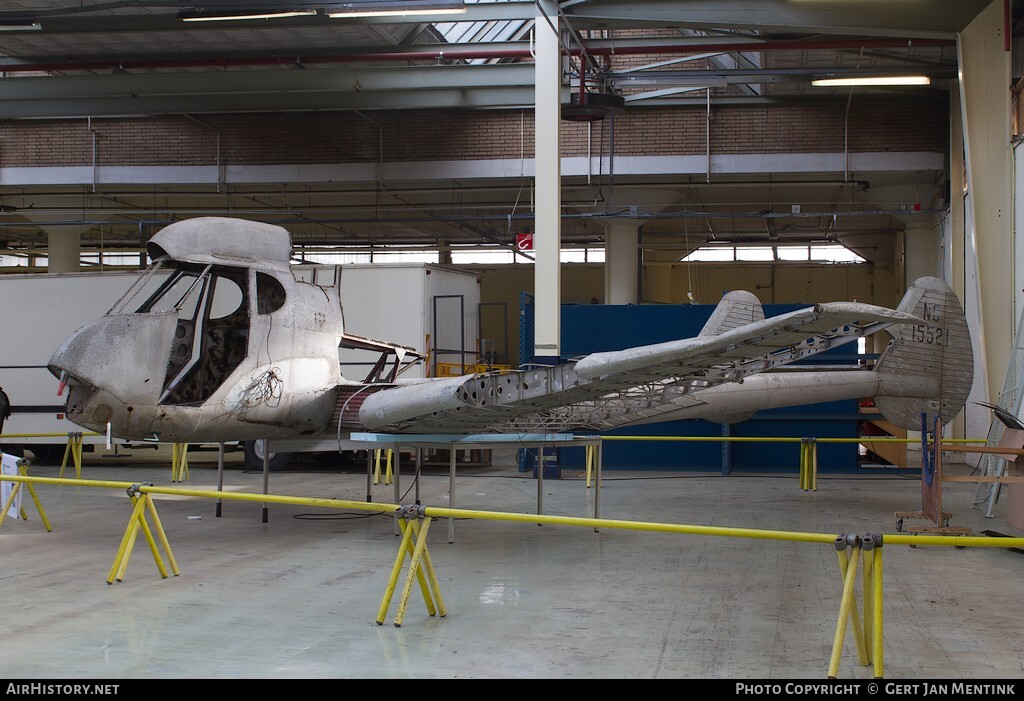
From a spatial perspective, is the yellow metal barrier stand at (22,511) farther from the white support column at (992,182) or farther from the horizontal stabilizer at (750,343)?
the white support column at (992,182)

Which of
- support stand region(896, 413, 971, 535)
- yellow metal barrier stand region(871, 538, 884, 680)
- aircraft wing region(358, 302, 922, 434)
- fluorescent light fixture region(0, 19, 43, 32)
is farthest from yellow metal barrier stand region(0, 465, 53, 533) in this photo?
support stand region(896, 413, 971, 535)

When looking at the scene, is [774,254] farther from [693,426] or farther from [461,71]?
[693,426]

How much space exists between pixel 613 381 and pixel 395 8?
9.30 m

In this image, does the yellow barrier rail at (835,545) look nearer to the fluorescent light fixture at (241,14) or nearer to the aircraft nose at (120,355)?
the aircraft nose at (120,355)

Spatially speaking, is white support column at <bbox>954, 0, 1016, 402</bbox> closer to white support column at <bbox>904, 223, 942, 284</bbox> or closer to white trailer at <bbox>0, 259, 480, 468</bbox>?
white trailer at <bbox>0, 259, 480, 468</bbox>

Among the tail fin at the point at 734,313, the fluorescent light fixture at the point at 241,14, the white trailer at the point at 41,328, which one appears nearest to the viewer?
the tail fin at the point at 734,313

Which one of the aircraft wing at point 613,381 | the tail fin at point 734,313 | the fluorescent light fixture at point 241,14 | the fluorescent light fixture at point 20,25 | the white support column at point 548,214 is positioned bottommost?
the aircraft wing at point 613,381

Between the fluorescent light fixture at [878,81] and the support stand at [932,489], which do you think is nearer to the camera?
the support stand at [932,489]

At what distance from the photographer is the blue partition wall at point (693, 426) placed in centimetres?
1762

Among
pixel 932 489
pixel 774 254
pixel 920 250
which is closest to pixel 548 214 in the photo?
pixel 932 489

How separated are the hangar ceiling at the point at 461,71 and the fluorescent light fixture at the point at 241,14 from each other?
105 millimetres

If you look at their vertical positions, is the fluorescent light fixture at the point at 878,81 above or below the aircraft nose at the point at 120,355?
above

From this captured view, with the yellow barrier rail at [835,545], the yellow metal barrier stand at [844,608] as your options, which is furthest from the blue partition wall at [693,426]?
the yellow metal barrier stand at [844,608]

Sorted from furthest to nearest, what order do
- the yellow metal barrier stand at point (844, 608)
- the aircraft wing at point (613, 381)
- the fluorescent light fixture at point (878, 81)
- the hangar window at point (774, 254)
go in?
the hangar window at point (774, 254) < the fluorescent light fixture at point (878, 81) < the aircraft wing at point (613, 381) < the yellow metal barrier stand at point (844, 608)
